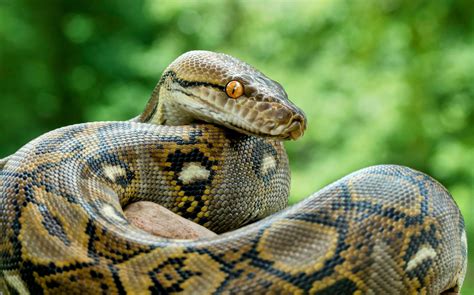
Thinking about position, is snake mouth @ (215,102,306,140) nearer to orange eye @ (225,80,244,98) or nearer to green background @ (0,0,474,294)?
orange eye @ (225,80,244,98)

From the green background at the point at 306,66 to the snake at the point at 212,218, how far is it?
4.39m

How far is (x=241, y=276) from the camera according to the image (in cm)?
241

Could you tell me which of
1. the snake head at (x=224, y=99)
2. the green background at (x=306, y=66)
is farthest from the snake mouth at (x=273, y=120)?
the green background at (x=306, y=66)

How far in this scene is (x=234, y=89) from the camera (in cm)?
338

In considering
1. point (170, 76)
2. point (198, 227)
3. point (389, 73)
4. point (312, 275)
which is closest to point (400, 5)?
point (389, 73)

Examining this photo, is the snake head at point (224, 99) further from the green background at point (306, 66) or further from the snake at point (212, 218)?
the green background at point (306, 66)

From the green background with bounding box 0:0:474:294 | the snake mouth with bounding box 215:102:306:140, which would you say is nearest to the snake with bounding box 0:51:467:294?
the snake mouth with bounding box 215:102:306:140

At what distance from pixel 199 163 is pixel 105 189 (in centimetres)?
56

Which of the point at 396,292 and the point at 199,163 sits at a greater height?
the point at 199,163

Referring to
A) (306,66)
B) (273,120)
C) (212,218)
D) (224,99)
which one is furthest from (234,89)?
(306,66)

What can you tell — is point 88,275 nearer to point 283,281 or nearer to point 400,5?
point 283,281

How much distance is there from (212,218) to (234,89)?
69 centimetres

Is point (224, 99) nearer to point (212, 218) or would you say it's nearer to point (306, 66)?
point (212, 218)

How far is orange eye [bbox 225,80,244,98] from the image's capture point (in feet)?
11.0
